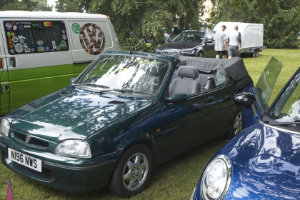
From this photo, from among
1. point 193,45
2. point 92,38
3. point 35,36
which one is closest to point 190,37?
point 193,45

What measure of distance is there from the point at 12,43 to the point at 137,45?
43.5 ft

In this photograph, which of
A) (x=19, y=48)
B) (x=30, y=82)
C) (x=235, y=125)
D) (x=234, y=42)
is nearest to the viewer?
(x=235, y=125)

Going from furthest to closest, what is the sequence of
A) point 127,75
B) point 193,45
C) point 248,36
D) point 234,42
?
point 248,36 < point 193,45 < point 234,42 < point 127,75

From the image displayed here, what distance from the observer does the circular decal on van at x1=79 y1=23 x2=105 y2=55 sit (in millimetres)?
7840

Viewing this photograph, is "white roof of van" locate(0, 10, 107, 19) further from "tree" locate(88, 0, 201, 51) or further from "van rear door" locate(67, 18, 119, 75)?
"tree" locate(88, 0, 201, 51)

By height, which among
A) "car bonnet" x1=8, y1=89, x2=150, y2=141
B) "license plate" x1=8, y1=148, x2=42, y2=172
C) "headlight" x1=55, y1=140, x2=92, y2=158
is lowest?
"license plate" x1=8, y1=148, x2=42, y2=172

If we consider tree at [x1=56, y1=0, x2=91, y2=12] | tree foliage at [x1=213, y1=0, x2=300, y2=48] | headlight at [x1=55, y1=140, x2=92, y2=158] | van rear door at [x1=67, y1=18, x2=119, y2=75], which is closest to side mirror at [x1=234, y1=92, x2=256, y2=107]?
headlight at [x1=55, y1=140, x2=92, y2=158]

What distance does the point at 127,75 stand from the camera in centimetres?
473

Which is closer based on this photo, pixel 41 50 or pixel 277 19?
pixel 41 50

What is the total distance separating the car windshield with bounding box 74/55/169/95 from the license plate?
4.41 ft

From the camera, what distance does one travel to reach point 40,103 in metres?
4.45

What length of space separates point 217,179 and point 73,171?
1.48 m

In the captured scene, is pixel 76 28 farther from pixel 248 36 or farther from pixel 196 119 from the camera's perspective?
pixel 248 36

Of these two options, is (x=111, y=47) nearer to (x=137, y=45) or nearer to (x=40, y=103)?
(x=40, y=103)
